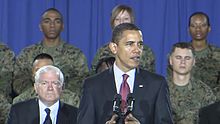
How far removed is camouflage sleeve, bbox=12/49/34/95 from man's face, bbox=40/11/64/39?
0.25 meters

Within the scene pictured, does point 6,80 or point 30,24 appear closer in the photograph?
point 6,80

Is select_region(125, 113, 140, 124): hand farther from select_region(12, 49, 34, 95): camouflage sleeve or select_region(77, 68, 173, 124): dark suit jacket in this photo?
select_region(12, 49, 34, 95): camouflage sleeve

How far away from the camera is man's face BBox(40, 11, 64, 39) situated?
594cm

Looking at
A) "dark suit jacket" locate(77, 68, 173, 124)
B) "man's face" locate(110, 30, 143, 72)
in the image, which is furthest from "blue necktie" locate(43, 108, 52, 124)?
"man's face" locate(110, 30, 143, 72)

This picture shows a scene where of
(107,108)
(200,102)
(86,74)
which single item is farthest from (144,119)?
(86,74)

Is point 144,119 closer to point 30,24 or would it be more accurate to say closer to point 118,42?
point 118,42

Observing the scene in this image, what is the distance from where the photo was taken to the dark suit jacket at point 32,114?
460cm

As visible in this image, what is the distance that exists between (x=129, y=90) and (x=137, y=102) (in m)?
0.08

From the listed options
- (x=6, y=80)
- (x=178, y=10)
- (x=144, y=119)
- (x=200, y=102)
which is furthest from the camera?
(x=178, y=10)

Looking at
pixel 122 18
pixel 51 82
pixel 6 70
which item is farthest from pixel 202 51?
pixel 51 82

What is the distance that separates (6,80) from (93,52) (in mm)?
1602

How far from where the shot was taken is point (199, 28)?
6188mm

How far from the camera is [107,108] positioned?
3617 millimetres

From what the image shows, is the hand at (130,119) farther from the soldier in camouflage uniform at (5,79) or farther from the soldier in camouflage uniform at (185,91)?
the soldier in camouflage uniform at (5,79)
